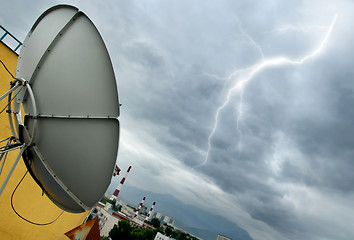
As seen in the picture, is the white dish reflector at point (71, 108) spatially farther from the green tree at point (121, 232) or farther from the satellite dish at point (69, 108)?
the green tree at point (121, 232)

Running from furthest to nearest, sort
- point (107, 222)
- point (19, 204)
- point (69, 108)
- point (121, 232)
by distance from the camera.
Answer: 1. point (107, 222)
2. point (121, 232)
3. point (19, 204)
4. point (69, 108)

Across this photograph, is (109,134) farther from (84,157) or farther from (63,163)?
(63,163)

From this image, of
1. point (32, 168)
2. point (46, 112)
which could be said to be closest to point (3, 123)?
point (32, 168)

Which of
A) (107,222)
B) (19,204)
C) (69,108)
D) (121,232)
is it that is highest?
(69,108)

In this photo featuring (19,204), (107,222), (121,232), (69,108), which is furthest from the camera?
(107,222)

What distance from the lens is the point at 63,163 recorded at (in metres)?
4.25

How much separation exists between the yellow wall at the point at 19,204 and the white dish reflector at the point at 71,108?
6202 millimetres

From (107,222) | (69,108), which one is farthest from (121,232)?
(69,108)

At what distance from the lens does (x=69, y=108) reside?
13.7ft

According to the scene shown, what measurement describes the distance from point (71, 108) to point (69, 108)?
0.13ft

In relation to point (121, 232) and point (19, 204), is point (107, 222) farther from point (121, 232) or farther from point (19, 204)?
point (19, 204)

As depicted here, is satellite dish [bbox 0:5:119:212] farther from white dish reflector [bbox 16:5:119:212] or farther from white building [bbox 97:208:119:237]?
white building [bbox 97:208:119:237]

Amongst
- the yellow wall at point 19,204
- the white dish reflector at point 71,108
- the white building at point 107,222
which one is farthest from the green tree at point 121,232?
the white dish reflector at point 71,108

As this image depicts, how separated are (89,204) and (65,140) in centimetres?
173
